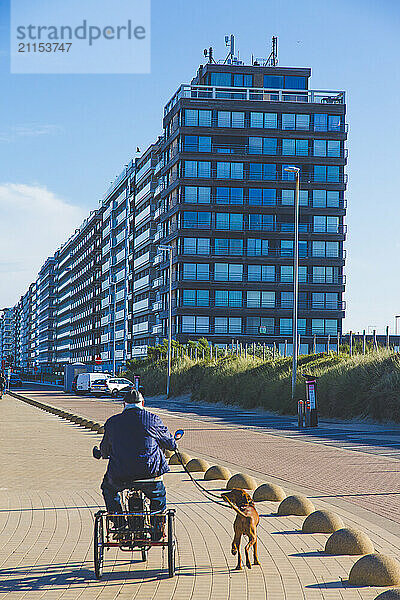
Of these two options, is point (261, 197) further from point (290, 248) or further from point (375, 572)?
point (375, 572)

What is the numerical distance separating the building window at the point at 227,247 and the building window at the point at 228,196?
372 centimetres

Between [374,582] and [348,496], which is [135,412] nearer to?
[374,582]

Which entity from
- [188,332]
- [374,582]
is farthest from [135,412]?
[188,332]

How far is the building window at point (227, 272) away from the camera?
8138 centimetres

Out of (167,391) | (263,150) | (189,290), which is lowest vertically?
(167,391)

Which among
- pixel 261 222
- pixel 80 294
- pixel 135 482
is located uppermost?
pixel 261 222

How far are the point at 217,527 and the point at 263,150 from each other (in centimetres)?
7600

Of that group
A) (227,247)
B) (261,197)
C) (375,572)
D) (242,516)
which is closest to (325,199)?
(261,197)

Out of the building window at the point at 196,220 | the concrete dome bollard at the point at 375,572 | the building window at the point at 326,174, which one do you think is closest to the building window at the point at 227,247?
the building window at the point at 196,220

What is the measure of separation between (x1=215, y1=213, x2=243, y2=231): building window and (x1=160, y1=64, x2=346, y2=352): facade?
0.32 feet

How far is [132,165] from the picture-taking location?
362 feet

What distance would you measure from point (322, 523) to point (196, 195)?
74.9m

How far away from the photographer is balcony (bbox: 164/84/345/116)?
8288 centimetres

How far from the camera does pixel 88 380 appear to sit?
2414 inches
